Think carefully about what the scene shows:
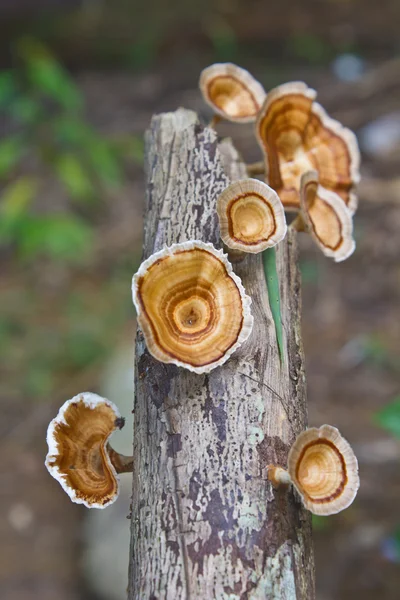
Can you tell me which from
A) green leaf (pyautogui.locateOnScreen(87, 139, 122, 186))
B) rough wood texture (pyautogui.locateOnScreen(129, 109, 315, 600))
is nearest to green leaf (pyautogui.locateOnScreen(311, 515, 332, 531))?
rough wood texture (pyautogui.locateOnScreen(129, 109, 315, 600))

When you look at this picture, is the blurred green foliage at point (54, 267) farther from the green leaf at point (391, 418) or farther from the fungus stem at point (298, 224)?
the fungus stem at point (298, 224)

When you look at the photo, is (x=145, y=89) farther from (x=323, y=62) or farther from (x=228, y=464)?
(x=228, y=464)

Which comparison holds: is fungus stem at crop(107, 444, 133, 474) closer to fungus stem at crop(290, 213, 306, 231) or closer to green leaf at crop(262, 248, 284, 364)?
green leaf at crop(262, 248, 284, 364)

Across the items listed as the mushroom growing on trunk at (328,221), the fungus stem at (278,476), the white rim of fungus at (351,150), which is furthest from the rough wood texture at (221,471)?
the white rim of fungus at (351,150)

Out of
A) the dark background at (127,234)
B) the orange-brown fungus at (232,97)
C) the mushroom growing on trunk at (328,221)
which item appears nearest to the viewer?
the mushroom growing on trunk at (328,221)

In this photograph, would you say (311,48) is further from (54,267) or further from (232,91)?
(232,91)

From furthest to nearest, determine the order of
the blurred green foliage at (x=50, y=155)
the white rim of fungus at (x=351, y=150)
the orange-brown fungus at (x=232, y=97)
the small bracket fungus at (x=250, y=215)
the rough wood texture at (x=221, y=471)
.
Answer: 1. the blurred green foliage at (x=50, y=155)
2. the orange-brown fungus at (x=232, y=97)
3. the white rim of fungus at (x=351, y=150)
4. the small bracket fungus at (x=250, y=215)
5. the rough wood texture at (x=221, y=471)

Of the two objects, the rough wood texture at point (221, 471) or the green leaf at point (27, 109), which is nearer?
the rough wood texture at point (221, 471)
